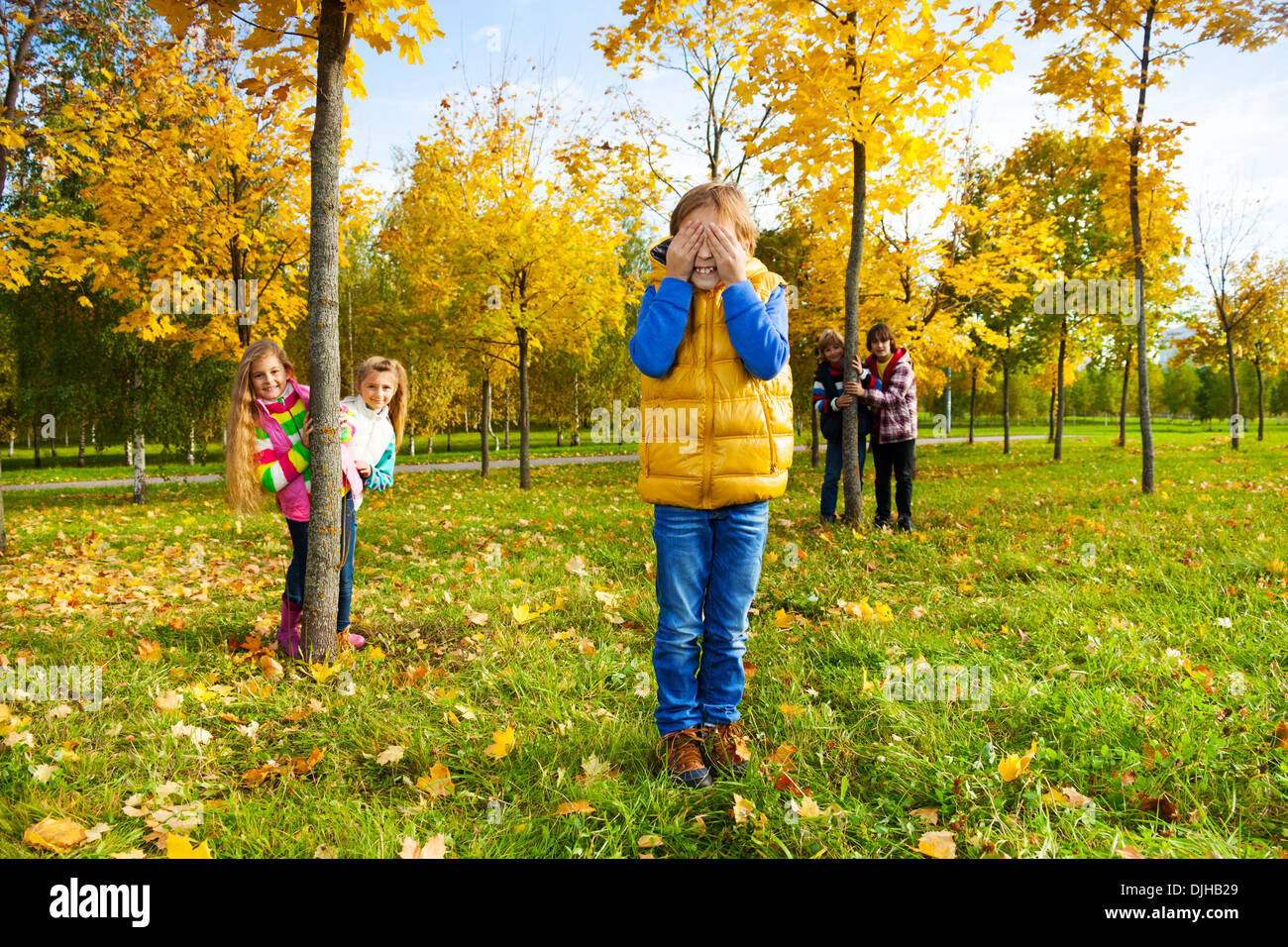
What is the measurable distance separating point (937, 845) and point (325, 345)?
3348mm

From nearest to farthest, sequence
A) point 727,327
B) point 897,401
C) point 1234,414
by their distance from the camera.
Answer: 1. point 727,327
2. point 897,401
3. point 1234,414

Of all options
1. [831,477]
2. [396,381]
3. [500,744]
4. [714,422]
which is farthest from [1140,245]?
[500,744]

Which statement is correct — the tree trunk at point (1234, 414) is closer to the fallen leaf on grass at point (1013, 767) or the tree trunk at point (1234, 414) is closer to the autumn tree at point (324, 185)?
the fallen leaf on grass at point (1013, 767)

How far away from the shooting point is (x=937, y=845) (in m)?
1.90

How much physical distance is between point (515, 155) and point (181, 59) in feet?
17.7

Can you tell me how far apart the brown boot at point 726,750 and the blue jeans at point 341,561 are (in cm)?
224

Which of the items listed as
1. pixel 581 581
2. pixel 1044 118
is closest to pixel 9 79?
pixel 581 581

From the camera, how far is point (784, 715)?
273cm

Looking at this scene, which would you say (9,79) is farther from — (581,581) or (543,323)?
(581,581)

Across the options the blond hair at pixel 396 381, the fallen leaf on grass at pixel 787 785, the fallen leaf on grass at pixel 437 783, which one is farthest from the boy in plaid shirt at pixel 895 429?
the fallen leaf on grass at pixel 437 783

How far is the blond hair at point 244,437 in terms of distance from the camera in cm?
345

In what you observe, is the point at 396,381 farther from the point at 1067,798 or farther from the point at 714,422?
the point at 1067,798

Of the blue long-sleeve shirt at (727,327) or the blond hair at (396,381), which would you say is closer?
the blue long-sleeve shirt at (727,327)

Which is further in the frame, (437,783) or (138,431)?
(138,431)
